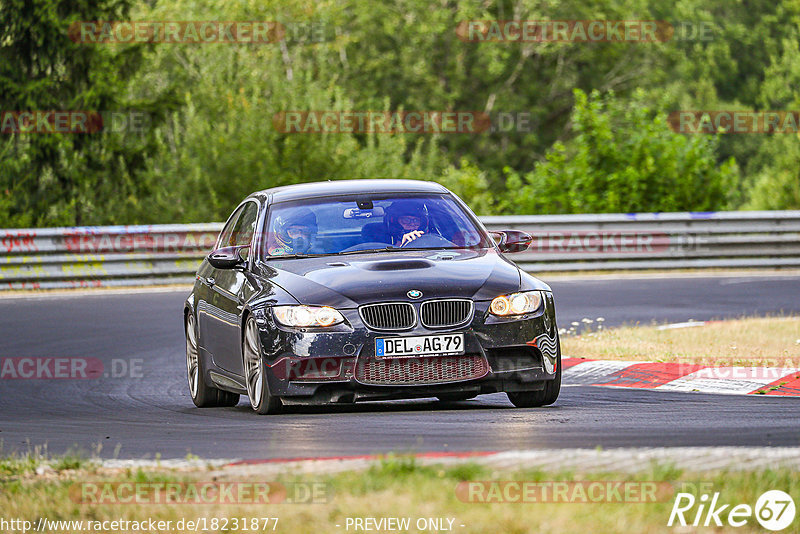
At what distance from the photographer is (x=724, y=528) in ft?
16.2

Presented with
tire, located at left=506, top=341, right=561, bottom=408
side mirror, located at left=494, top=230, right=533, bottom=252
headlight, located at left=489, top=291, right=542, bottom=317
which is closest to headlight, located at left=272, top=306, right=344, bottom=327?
headlight, located at left=489, top=291, right=542, bottom=317

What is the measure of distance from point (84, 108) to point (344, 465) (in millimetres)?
25036

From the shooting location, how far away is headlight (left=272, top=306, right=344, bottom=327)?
343 inches

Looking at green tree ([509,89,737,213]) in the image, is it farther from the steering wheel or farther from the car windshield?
the steering wheel

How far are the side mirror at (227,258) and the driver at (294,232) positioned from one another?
26 cm

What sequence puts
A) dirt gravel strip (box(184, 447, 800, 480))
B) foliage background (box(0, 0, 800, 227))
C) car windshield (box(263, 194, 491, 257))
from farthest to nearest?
foliage background (box(0, 0, 800, 227))
car windshield (box(263, 194, 491, 257))
dirt gravel strip (box(184, 447, 800, 480))

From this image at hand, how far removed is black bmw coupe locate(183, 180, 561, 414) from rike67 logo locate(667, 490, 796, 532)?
11.8 ft

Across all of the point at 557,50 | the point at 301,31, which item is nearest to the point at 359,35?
the point at 301,31

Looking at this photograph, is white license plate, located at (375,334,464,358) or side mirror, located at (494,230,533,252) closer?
white license plate, located at (375,334,464,358)

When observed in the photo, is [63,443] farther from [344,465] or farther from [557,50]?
[557,50]

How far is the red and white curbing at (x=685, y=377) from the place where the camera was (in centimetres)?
1020

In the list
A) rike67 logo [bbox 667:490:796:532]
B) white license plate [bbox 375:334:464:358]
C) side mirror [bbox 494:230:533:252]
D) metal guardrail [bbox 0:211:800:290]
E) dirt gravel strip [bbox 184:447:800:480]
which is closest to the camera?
rike67 logo [bbox 667:490:796:532]

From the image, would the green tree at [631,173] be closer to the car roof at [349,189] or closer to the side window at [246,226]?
the side window at [246,226]

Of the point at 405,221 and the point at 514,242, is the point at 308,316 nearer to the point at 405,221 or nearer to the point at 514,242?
the point at 405,221
